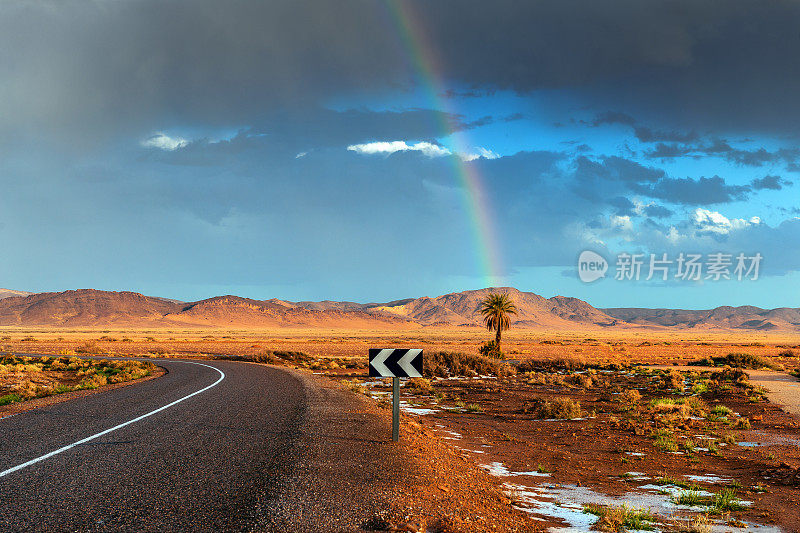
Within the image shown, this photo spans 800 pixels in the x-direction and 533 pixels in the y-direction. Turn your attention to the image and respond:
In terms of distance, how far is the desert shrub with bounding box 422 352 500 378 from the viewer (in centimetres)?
3953

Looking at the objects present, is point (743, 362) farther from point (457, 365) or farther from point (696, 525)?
point (696, 525)

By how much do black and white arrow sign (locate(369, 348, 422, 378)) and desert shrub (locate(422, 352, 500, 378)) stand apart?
92.4 feet

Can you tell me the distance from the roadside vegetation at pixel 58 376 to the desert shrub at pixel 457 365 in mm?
18339

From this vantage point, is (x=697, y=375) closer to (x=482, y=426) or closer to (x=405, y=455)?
(x=482, y=426)

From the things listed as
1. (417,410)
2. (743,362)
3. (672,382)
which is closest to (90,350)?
(417,410)

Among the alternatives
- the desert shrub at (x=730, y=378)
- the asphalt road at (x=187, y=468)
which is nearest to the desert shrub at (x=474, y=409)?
the asphalt road at (x=187, y=468)

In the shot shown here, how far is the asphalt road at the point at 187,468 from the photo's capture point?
6.32 metres

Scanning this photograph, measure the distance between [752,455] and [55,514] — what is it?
14180 mm

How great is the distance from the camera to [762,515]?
8.51 m

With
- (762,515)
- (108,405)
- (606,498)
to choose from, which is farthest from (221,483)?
(108,405)

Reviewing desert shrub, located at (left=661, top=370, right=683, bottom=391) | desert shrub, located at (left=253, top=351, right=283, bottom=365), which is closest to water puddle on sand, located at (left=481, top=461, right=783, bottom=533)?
desert shrub, located at (left=661, top=370, right=683, bottom=391)

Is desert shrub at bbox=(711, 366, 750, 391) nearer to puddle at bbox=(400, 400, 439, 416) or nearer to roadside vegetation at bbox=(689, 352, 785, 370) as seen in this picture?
roadside vegetation at bbox=(689, 352, 785, 370)

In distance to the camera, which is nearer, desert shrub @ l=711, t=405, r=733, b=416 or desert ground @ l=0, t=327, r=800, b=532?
desert ground @ l=0, t=327, r=800, b=532

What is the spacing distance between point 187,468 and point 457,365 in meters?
33.8
